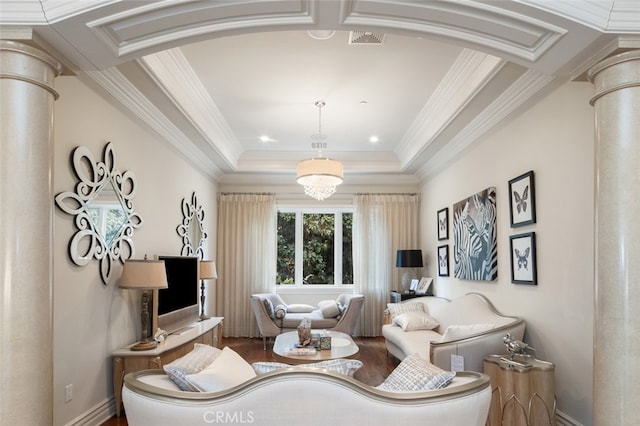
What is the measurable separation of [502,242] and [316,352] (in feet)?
6.72

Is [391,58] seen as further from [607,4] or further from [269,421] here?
[269,421]

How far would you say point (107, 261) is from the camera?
11.7ft

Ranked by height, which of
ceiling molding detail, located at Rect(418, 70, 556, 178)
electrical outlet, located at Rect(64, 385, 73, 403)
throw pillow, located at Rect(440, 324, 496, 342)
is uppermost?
ceiling molding detail, located at Rect(418, 70, 556, 178)

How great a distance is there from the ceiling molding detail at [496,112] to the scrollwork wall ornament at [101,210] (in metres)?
3.29

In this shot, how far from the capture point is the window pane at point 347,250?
314 inches

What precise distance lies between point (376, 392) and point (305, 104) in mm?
3830

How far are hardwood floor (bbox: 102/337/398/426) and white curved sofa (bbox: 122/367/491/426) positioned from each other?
117 inches

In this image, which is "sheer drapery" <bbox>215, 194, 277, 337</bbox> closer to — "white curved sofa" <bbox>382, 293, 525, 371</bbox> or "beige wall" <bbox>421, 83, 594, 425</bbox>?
"white curved sofa" <bbox>382, 293, 525, 371</bbox>

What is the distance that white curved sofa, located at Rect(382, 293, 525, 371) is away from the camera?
339 cm

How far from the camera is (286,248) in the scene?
26.3 feet

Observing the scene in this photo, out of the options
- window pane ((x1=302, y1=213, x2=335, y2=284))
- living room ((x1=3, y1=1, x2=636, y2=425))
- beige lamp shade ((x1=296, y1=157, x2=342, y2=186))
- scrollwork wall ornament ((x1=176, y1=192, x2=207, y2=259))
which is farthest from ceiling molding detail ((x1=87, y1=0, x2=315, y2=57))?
window pane ((x1=302, y1=213, x2=335, y2=284))

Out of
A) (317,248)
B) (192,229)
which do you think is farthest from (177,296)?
(317,248)

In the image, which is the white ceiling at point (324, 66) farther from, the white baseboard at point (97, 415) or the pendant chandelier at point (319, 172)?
the white baseboard at point (97, 415)

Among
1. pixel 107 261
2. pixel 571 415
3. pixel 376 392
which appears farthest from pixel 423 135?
pixel 376 392
